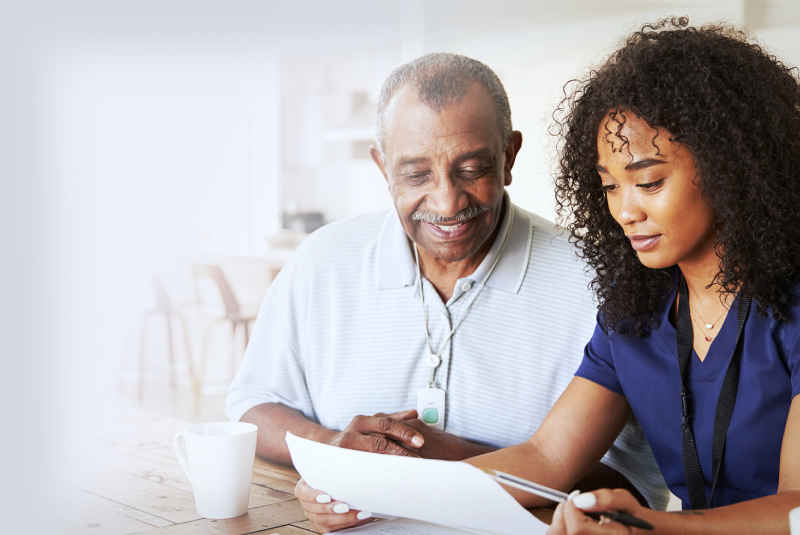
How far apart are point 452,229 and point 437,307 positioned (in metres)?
0.19

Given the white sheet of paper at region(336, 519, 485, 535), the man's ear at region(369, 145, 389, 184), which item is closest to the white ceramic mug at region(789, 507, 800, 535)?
the white sheet of paper at region(336, 519, 485, 535)

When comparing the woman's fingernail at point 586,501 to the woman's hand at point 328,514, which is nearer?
the woman's fingernail at point 586,501

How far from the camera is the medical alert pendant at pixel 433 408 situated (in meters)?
1.54

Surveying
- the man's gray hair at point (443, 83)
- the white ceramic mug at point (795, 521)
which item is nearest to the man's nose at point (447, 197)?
the man's gray hair at point (443, 83)

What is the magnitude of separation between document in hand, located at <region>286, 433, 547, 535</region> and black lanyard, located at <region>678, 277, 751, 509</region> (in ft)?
1.16

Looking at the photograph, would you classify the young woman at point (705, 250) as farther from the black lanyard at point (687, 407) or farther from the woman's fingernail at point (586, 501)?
the woman's fingernail at point (586, 501)

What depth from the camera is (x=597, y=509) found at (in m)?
0.83

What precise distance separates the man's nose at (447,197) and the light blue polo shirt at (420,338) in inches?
7.3

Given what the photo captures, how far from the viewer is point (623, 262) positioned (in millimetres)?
1297

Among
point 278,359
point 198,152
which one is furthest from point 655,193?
point 198,152

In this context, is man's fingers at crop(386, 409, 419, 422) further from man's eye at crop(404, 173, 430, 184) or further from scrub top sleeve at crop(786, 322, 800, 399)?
scrub top sleeve at crop(786, 322, 800, 399)

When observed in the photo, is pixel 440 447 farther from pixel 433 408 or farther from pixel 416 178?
pixel 416 178

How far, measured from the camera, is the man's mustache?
148 cm

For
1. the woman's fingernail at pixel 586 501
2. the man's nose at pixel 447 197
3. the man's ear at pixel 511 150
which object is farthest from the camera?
the man's ear at pixel 511 150
